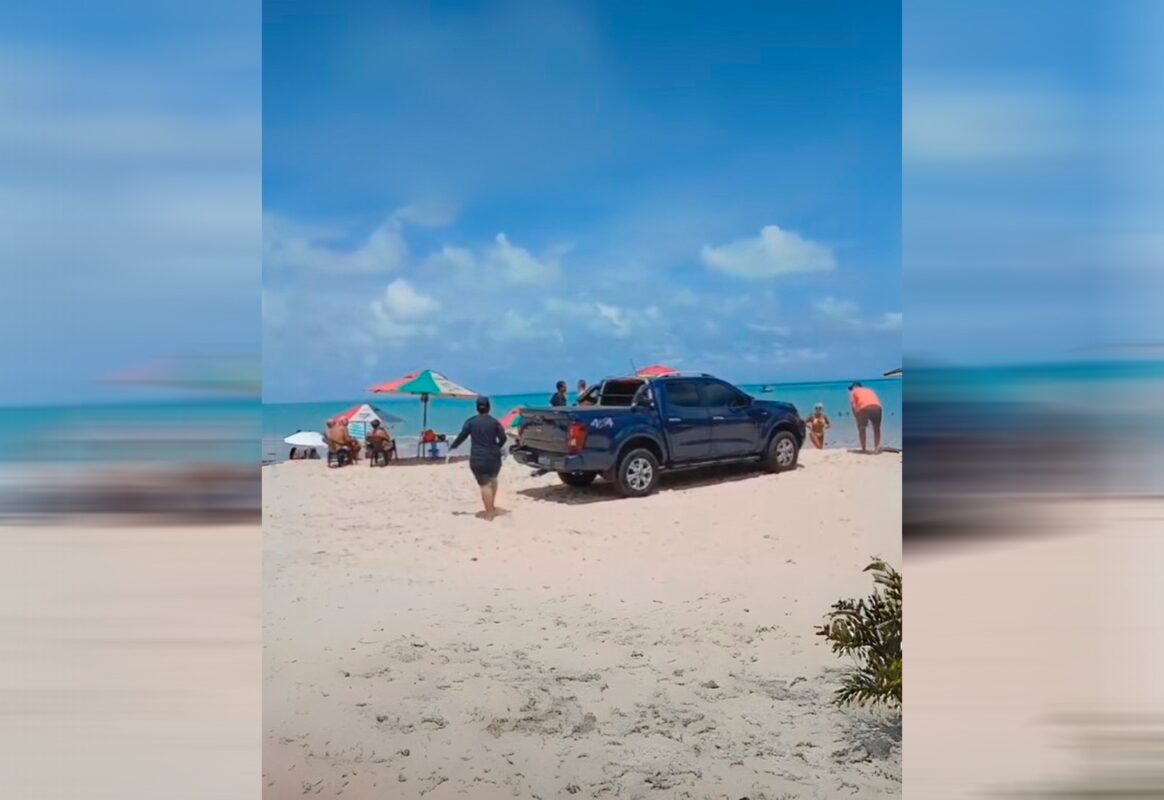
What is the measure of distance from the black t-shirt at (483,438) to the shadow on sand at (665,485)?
0.68ft

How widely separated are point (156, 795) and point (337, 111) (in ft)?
8.13

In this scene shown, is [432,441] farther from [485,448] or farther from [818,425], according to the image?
[818,425]

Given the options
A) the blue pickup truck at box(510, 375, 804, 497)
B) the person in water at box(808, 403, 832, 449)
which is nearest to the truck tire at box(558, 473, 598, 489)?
the blue pickup truck at box(510, 375, 804, 497)

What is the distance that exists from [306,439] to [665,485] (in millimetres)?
1500

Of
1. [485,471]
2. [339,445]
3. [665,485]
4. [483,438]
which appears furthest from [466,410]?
[665,485]

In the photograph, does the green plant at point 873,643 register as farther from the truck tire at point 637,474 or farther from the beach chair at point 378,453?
the beach chair at point 378,453

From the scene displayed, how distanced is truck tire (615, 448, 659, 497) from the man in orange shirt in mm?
866

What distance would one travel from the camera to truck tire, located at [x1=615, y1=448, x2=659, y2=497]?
9.54 ft

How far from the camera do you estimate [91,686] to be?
6.96ft

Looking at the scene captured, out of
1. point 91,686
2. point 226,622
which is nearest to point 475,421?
point 226,622

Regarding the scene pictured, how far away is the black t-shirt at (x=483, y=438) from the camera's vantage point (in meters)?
2.77

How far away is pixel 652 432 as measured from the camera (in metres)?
2.97

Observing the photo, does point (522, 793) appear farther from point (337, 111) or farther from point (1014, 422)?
point (337, 111)

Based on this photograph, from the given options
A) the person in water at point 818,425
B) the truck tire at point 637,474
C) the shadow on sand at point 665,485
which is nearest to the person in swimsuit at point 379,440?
the shadow on sand at point 665,485
